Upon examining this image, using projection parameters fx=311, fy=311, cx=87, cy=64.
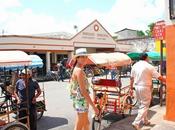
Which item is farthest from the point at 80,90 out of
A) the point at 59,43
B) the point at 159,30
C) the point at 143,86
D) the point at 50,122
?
the point at 59,43

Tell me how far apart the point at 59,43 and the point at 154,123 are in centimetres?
2413

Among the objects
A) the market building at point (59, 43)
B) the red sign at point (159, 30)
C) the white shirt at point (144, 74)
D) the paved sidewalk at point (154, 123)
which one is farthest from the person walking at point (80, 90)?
the market building at point (59, 43)

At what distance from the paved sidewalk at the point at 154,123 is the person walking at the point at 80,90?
2.44 m

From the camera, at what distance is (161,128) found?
7.39 m

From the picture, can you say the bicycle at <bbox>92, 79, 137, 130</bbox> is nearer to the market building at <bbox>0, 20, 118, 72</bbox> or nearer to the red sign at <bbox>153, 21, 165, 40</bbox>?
the red sign at <bbox>153, 21, 165, 40</bbox>

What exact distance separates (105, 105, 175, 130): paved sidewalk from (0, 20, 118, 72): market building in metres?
19.1

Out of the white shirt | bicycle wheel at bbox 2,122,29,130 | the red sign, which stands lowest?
bicycle wheel at bbox 2,122,29,130

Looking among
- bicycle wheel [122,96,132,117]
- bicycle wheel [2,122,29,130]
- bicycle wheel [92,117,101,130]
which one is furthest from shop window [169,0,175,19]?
bicycle wheel [2,122,29,130]

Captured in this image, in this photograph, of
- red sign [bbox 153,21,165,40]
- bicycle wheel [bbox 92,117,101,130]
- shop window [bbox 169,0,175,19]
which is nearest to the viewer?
shop window [bbox 169,0,175,19]

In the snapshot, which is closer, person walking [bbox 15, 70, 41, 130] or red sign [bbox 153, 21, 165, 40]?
person walking [bbox 15, 70, 41, 130]

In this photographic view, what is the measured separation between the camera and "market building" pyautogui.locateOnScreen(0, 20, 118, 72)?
26.8m

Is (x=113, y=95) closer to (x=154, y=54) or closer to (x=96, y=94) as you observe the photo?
(x=96, y=94)

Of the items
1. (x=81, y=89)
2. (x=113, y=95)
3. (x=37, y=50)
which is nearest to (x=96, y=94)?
(x=113, y=95)

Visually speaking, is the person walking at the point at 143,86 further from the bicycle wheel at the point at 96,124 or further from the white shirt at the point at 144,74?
the bicycle wheel at the point at 96,124
